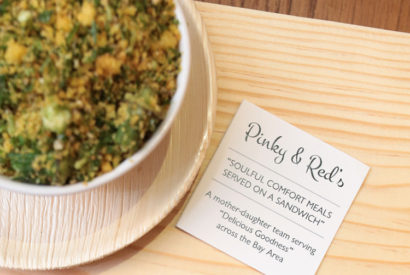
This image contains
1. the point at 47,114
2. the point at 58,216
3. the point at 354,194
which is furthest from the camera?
the point at 354,194

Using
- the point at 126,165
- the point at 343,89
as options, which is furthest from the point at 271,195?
the point at 126,165

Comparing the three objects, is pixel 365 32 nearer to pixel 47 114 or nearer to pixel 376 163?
pixel 376 163

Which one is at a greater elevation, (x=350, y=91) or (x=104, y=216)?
(x=350, y=91)

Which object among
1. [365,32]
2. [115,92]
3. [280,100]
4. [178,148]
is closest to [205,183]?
[178,148]

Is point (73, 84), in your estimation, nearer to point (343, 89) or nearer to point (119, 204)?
point (119, 204)

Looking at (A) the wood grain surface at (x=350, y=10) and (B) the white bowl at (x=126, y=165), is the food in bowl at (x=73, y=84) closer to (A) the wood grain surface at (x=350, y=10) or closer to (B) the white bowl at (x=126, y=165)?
(B) the white bowl at (x=126, y=165)
